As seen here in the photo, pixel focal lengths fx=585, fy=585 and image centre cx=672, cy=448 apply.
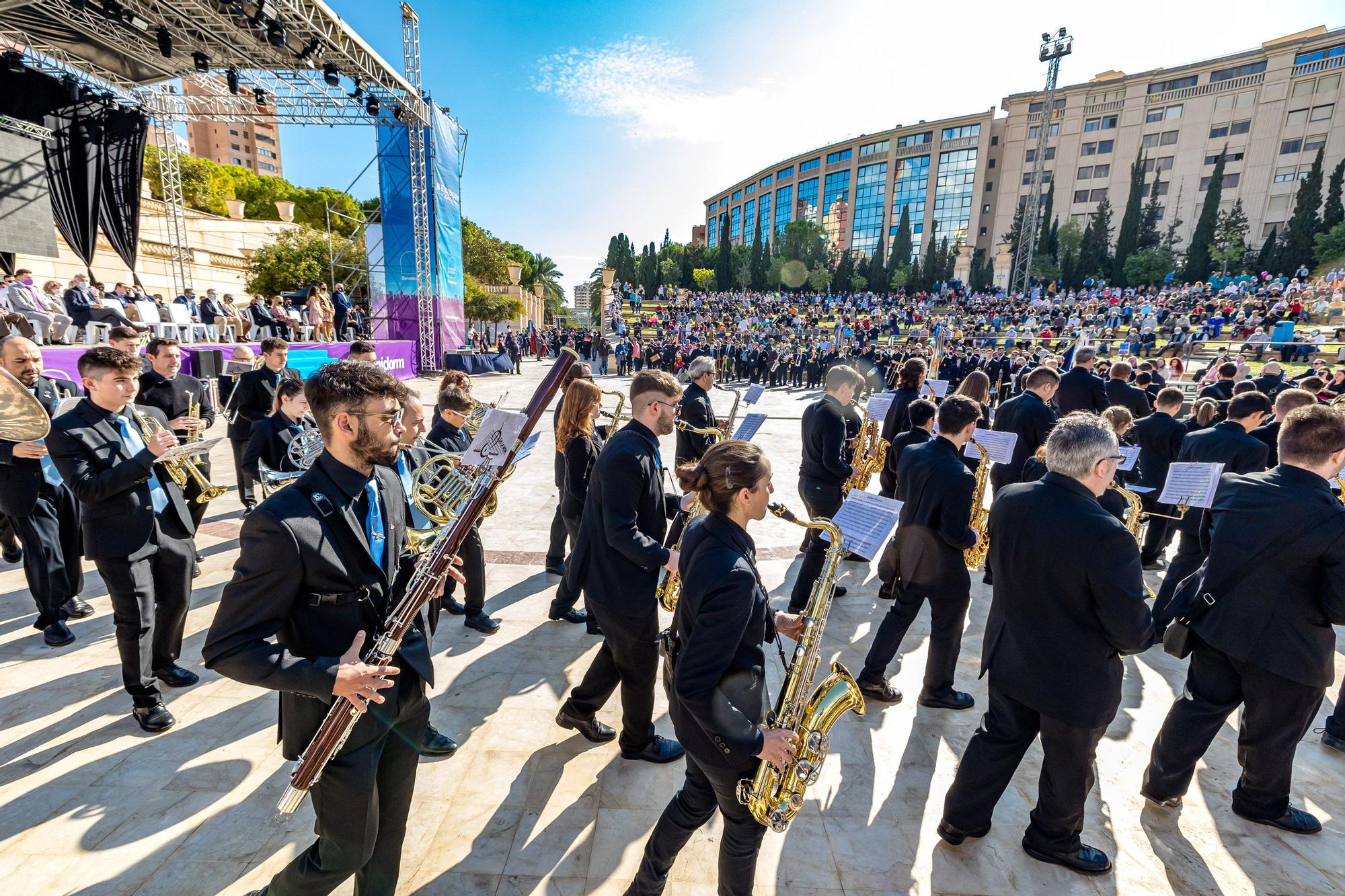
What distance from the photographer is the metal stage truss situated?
530 inches

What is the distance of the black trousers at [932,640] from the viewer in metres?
3.95

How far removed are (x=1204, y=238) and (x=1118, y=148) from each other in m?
14.6

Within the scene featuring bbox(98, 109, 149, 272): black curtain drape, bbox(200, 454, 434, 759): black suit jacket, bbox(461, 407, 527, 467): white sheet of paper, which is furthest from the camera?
bbox(98, 109, 149, 272): black curtain drape

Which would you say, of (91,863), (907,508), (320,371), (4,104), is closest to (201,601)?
(91,863)

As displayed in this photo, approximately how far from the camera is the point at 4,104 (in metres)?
16.2

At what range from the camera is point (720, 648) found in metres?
2.00

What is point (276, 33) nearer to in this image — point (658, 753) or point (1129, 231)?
point (658, 753)

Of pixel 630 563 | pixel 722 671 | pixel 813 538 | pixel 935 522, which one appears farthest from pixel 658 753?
pixel 813 538

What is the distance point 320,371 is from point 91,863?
8.77 ft

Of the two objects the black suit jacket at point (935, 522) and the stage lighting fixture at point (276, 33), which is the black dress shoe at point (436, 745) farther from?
the stage lighting fixture at point (276, 33)

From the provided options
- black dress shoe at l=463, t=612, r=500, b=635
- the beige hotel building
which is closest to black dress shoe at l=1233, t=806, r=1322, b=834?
black dress shoe at l=463, t=612, r=500, b=635

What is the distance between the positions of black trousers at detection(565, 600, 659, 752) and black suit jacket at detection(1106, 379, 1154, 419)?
7912 millimetres

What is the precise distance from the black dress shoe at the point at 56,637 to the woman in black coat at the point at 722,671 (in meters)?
4.88

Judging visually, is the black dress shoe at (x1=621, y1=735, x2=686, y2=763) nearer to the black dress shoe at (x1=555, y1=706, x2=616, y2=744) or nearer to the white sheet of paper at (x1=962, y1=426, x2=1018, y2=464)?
Answer: the black dress shoe at (x1=555, y1=706, x2=616, y2=744)
